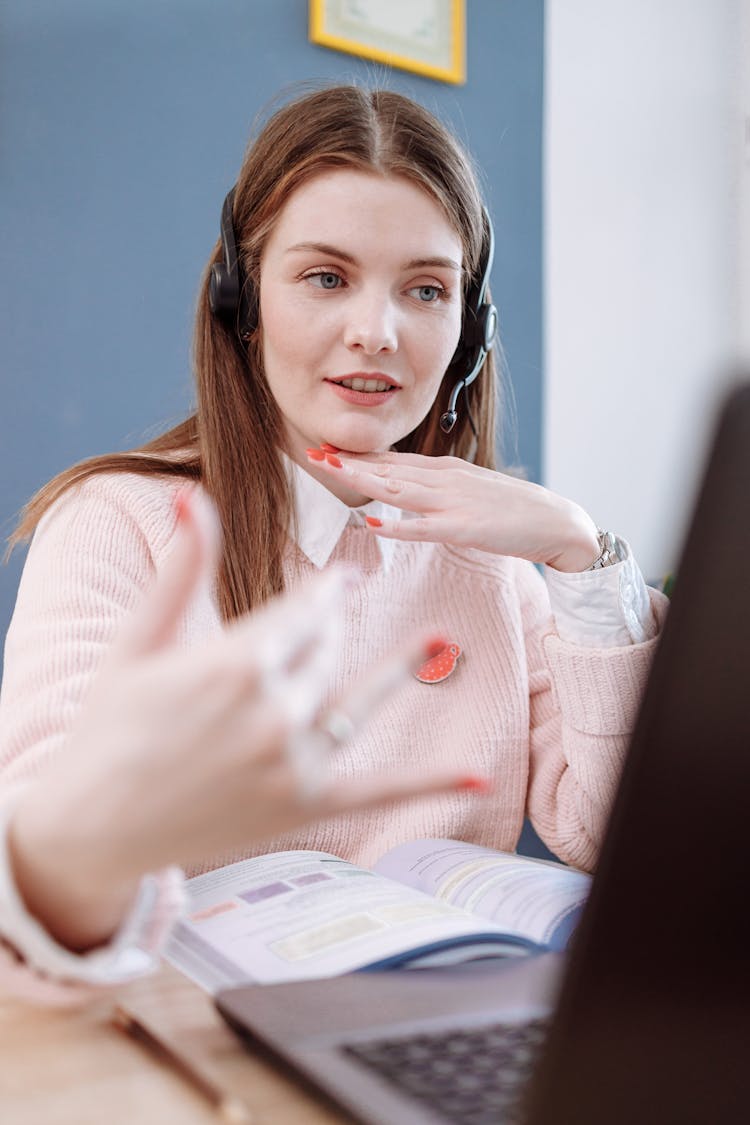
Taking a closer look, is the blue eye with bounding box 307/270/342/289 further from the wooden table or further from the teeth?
the wooden table

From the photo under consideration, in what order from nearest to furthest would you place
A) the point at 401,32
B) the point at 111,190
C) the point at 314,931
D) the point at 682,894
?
the point at 682,894, the point at 314,931, the point at 111,190, the point at 401,32

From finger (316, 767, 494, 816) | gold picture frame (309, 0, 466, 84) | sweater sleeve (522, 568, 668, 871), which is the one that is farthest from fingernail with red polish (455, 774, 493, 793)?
gold picture frame (309, 0, 466, 84)

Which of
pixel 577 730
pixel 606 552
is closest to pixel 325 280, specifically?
pixel 606 552

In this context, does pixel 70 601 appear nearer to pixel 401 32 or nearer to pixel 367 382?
pixel 367 382

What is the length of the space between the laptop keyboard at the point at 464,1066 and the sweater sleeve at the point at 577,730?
57 centimetres

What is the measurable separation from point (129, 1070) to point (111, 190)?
4.97ft

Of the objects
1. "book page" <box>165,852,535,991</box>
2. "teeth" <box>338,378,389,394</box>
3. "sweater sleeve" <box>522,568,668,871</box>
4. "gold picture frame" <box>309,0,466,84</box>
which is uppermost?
"gold picture frame" <box>309,0,466,84</box>

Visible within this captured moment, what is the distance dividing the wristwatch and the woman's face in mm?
258

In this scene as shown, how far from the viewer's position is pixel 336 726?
0.39 metres

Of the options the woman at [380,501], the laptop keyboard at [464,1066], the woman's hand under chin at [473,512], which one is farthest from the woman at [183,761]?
the woman's hand under chin at [473,512]

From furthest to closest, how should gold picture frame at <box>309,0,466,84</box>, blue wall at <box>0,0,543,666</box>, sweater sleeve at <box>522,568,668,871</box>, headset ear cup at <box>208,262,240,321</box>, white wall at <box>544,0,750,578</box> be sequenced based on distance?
white wall at <box>544,0,750,578</box>
gold picture frame at <box>309,0,466,84</box>
blue wall at <box>0,0,543,666</box>
headset ear cup at <box>208,262,240,321</box>
sweater sleeve at <box>522,568,668,871</box>

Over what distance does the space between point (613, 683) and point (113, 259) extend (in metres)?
1.09

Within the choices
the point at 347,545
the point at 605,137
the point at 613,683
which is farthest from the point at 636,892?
the point at 605,137

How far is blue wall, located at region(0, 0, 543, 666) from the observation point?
1608 mm
